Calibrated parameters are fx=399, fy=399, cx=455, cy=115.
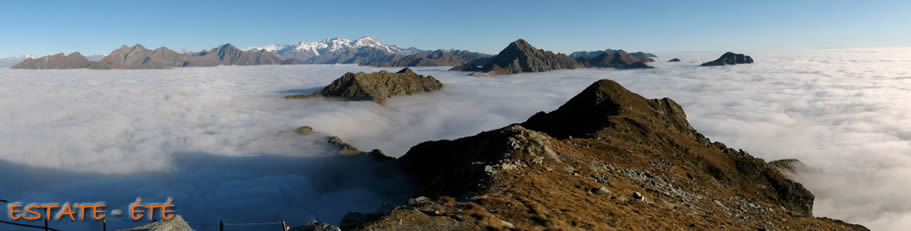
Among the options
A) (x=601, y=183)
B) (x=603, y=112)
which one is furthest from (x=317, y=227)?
(x=603, y=112)

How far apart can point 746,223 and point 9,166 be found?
571 ft

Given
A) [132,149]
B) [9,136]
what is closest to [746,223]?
[132,149]

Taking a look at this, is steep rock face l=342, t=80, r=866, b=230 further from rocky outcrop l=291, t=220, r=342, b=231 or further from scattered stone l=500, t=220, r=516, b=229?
rocky outcrop l=291, t=220, r=342, b=231

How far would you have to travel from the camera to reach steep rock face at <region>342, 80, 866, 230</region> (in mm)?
21172

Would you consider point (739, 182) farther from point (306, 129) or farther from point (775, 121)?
point (775, 121)

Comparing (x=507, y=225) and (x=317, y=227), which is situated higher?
(x=317, y=227)

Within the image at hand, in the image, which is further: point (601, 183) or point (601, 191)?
point (601, 183)

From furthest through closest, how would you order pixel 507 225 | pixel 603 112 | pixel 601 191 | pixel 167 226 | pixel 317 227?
pixel 603 112
pixel 601 191
pixel 167 226
pixel 507 225
pixel 317 227

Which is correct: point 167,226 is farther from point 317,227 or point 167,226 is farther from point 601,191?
point 601,191

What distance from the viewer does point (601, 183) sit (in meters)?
31.9

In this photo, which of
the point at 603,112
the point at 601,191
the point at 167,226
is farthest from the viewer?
the point at 603,112

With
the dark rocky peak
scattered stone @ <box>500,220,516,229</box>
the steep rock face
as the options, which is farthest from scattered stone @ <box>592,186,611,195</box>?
the dark rocky peak

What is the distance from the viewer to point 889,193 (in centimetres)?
10394

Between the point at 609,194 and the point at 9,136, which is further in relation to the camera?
the point at 9,136
